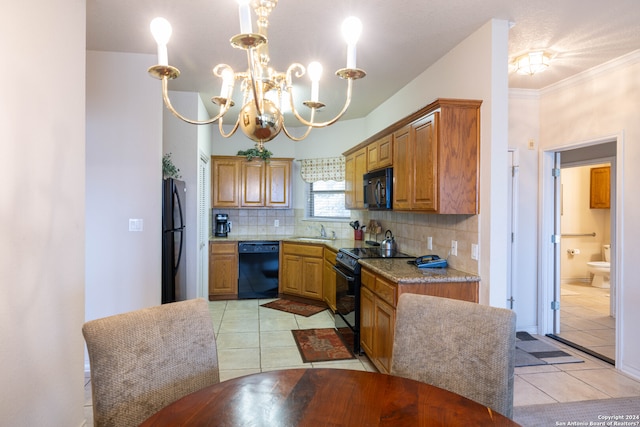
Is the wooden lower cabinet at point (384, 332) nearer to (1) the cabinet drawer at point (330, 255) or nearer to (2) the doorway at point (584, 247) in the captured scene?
(1) the cabinet drawer at point (330, 255)

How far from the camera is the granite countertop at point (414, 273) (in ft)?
8.39

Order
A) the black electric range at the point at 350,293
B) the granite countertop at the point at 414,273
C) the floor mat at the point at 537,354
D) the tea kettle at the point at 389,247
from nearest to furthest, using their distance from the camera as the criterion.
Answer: the granite countertop at the point at 414,273, the floor mat at the point at 537,354, the black electric range at the point at 350,293, the tea kettle at the point at 389,247

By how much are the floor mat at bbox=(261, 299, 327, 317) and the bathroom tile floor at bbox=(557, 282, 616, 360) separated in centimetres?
286

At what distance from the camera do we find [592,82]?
11.3 ft

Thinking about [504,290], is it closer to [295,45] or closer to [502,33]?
[502,33]

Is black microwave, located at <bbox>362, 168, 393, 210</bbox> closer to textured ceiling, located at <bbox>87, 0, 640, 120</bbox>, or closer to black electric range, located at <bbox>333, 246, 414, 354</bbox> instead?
black electric range, located at <bbox>333, 246, 414, 354</bbox>

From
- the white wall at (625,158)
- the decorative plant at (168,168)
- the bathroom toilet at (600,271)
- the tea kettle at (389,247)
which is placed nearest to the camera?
the white wall at (625,158)

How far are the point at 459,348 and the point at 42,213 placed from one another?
200 centimetres

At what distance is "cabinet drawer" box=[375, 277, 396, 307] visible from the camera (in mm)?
2604

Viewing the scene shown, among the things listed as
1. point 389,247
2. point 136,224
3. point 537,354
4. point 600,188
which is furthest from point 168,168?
point 600,188

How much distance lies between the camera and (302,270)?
17.5 feet

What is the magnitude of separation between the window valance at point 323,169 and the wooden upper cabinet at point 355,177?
0.70 m

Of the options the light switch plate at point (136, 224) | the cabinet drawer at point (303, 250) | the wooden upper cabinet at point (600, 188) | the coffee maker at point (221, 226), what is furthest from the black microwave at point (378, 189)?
the wooden upper cabinet at point (600, 188)

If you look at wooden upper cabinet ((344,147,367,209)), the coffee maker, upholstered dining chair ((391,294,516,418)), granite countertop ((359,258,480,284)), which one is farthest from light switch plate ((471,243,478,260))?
the coffee maker
